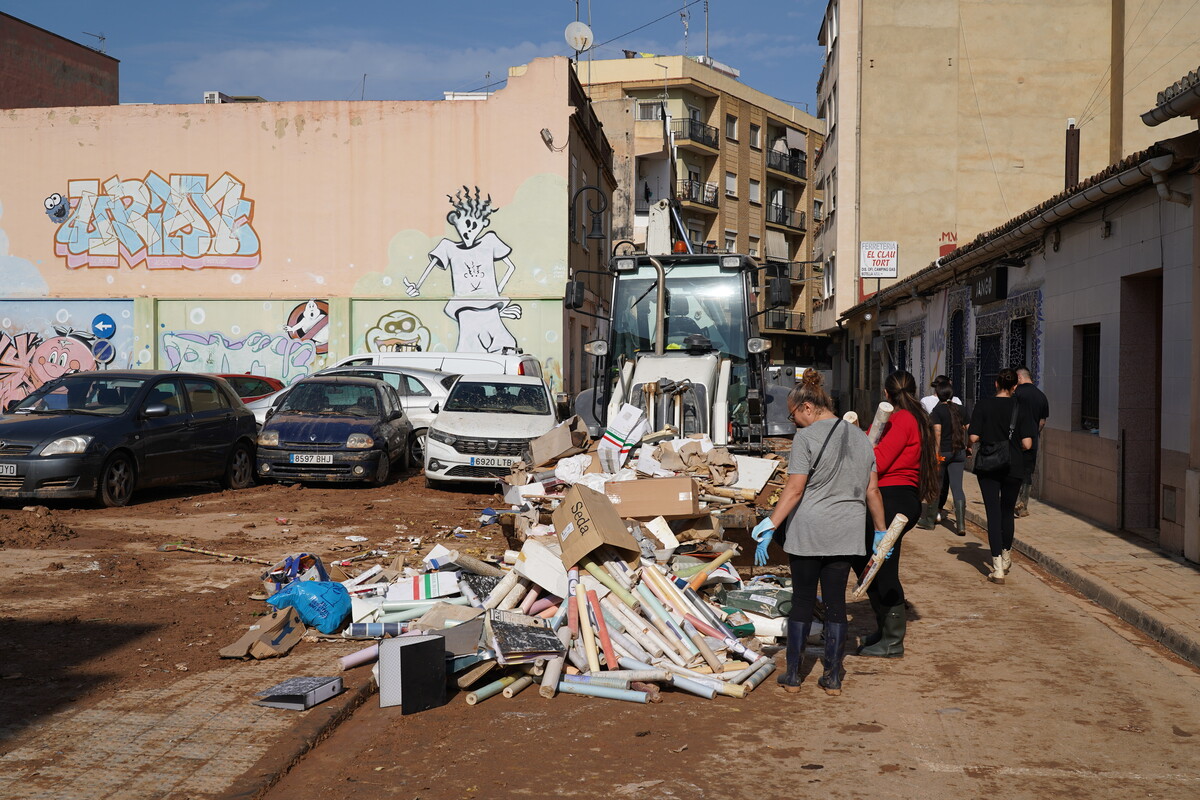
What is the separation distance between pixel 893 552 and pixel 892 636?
53 cm

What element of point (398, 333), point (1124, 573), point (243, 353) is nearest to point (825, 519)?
point (1124, 573)

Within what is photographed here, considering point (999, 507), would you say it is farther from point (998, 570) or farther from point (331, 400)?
point (331, 400)

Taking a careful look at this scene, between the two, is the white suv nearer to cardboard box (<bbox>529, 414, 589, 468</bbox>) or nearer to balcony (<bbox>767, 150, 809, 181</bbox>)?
cardboard box (<bbox>529, 414, 589, 468</bbox>)

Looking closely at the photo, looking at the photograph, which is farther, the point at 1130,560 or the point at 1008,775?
the point at 1130,560

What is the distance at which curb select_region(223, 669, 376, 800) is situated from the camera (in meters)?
4.44

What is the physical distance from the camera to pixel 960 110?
36.5 meters

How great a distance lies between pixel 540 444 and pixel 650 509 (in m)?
2.63

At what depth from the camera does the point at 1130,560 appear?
33.1 ft

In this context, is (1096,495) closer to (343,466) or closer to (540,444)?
(540,444)

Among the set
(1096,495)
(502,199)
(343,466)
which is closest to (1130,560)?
(1096,495)

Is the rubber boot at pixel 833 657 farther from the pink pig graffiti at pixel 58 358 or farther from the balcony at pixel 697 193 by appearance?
the balcony at pixel 697 193

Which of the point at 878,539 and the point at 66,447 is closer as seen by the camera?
the point at 878,539

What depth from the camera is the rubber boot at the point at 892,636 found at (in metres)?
6.80

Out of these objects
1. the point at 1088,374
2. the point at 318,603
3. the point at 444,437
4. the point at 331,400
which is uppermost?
the point at 1088,374
